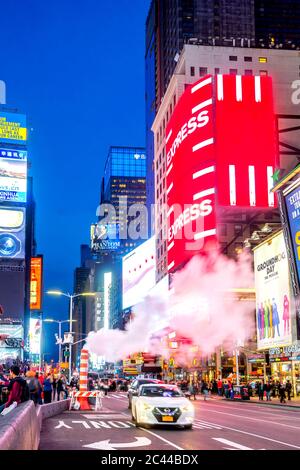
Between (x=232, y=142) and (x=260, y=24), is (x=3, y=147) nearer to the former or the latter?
(x=232, y=142)

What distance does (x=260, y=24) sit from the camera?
175500 mm

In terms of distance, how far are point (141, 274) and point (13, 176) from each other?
95.9 ft

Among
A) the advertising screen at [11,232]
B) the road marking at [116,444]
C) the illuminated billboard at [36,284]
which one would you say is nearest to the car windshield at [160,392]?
the road marking at [116,444]

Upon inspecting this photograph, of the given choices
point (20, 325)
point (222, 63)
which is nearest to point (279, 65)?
point (222, 63)

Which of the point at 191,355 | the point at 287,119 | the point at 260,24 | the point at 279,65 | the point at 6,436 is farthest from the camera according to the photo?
the point at 260,24

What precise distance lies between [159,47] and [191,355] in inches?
3446

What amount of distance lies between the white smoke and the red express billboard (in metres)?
3.17

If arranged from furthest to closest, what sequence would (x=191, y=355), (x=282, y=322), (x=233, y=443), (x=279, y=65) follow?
1. (x=279, y=65)
2. (x=191, y=355)
3. (x=282, y=322)
4. (x=233, y=443)

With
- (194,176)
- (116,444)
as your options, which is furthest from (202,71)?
(116,444)

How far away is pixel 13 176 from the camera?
104m

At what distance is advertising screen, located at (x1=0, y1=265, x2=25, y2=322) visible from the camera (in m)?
105

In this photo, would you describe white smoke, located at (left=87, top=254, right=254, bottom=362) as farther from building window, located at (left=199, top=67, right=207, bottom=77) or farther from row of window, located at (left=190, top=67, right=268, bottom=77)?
building window, located at (left=199, top=67, right=207, bottom=77)

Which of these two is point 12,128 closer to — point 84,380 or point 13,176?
point 13,176

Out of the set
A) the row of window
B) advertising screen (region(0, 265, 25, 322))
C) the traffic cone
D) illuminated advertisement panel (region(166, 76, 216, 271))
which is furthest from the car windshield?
advertising screen (region(0, 265, 25, 322))
